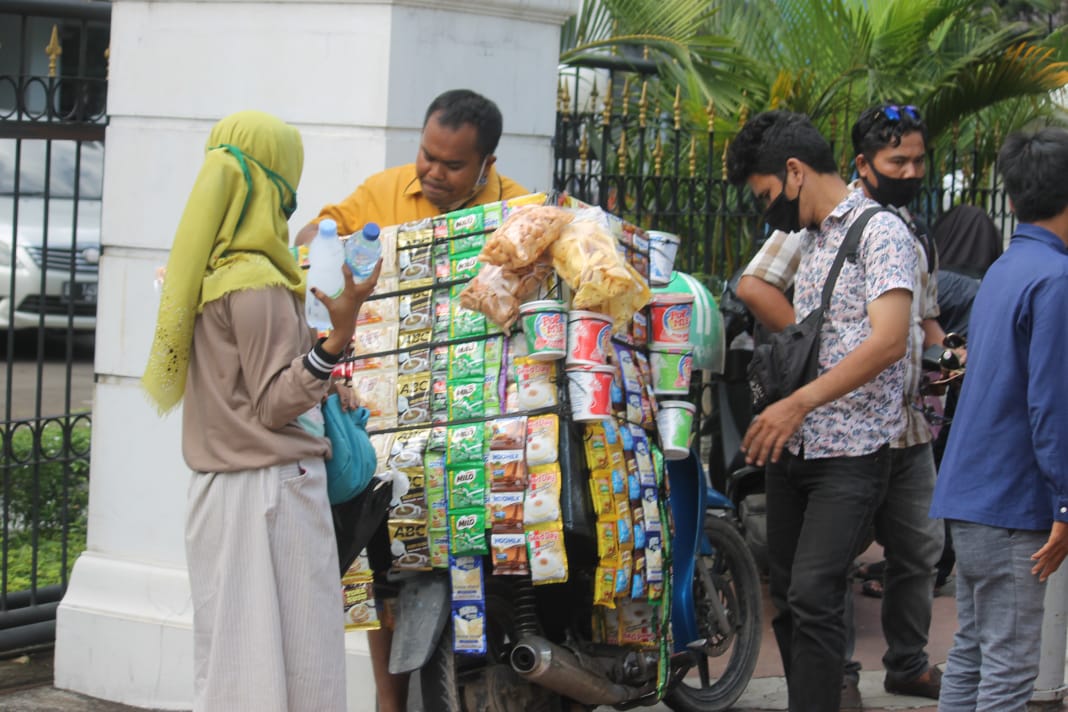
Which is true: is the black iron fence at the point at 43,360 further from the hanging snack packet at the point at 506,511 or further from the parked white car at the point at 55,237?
the hanging snack packet at the point at 506,511

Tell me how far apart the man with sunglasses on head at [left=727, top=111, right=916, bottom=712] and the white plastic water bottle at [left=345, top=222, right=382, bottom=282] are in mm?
1340

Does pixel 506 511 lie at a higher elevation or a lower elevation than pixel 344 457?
lower

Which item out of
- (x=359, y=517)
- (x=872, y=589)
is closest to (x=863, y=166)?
(x=359, y=517)

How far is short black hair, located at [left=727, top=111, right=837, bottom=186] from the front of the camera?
14.1ft

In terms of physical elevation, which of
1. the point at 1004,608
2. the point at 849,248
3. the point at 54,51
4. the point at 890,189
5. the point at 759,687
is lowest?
the point at 759,687

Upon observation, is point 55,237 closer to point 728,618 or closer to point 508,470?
point 728,618

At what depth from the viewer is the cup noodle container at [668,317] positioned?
4.11 m

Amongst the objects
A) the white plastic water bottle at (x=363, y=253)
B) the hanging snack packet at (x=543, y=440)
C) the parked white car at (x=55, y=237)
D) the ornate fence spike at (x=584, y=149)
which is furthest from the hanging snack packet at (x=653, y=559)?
the parked white car at (x=55, y=237)

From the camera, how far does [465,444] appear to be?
3.90m

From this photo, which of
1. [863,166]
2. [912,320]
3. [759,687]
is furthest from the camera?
[759,687]

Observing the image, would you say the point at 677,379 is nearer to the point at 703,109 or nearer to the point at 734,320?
the point at 734,320

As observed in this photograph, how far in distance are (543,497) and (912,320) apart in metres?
1.46

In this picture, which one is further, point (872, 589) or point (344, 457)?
point (872, 589)

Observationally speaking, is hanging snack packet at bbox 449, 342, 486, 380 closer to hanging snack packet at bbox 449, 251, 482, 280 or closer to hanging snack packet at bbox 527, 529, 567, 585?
hanging snack packet at bbox 449, 251, 482, 280
